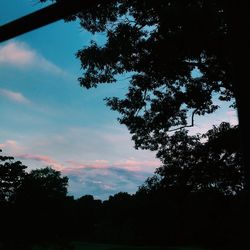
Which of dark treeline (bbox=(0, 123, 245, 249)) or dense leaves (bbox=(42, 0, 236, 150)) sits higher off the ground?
dense leaves (bbox=(42, 0, 236, 150))

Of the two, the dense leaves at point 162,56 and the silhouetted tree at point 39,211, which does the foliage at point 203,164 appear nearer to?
the dense leaves at point 162,56

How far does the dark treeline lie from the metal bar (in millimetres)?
2006

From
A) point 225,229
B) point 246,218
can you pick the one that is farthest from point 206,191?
point 246,218

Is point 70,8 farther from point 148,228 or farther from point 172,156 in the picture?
point 148,228

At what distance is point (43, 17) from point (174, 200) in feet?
55.5

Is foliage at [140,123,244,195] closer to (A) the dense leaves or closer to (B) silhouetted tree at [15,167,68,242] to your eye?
(A) the dense leaves

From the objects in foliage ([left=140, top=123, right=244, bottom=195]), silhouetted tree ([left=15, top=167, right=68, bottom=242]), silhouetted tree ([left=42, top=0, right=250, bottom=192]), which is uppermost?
silhouetted tree ([left=42, top=0, right=250, bottom=192])

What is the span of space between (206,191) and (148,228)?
16.0 meters

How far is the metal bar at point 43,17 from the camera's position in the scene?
1.25 metres

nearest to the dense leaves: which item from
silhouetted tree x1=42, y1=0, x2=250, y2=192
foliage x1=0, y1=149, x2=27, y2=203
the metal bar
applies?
→ silhouetted tree x1=42, y1=0, x2=250, y2=192

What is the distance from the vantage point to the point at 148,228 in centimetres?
3106

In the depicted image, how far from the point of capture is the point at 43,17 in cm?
133

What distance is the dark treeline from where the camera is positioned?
10523mm

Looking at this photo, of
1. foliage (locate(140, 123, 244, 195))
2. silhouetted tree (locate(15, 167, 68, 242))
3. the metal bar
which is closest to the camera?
the metal bar
